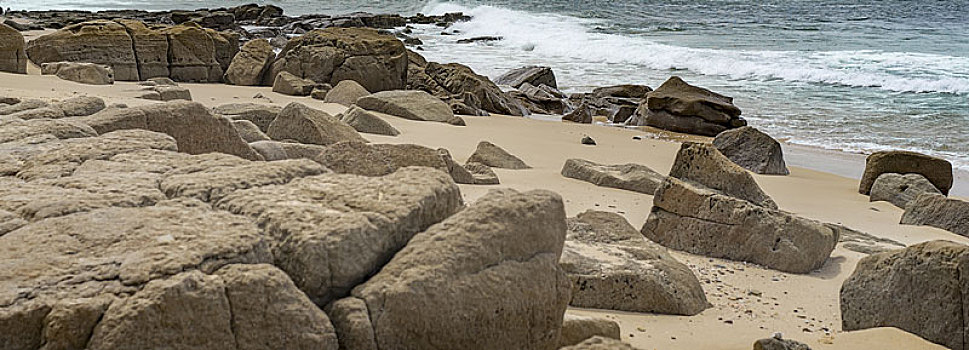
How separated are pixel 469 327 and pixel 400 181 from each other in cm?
63

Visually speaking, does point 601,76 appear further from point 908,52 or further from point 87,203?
point 87,203

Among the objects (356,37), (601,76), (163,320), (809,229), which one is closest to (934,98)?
(601,76)

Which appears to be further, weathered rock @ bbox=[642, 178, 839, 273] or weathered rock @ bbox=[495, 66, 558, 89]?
weathered rock @ bbox=[495, 66, 558, 89]

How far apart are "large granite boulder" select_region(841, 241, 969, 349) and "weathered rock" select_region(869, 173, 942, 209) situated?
13.4ft

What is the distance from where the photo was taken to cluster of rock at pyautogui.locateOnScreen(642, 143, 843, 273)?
512 centimetres

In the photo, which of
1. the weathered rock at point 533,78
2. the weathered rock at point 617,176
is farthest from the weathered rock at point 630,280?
the weathered rock at point 533,78

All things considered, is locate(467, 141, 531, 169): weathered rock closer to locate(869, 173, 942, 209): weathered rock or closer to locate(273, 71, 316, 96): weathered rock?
locate(869, 173, 942, 209): weathered rock

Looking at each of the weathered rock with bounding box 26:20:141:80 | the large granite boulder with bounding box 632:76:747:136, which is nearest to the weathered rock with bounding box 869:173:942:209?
the large granite boulder with bounding box 632:76:747:136

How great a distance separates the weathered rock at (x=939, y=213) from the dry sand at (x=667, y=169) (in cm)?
12

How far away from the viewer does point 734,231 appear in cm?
521

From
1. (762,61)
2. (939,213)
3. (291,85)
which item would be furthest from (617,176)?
(762,61)

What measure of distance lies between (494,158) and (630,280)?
3.58 metres

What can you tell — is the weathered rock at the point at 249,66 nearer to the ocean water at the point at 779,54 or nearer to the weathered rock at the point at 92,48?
the weathered rock at the point at 92,48

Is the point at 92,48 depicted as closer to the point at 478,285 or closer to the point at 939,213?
the point at 939,213
